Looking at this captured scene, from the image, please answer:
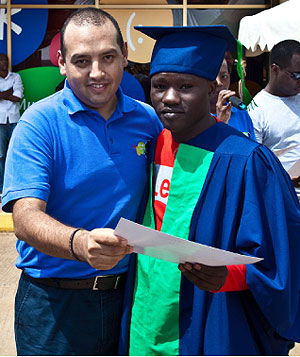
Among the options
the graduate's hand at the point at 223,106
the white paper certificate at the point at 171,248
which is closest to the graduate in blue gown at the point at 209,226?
the white paper certificate at the point at 171,248

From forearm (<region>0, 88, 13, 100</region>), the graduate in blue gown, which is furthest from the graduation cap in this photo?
forearm (<region>0, 88, 13, 100</region>)

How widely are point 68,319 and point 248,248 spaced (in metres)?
0.83

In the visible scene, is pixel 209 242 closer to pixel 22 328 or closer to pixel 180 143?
pixel 180 143

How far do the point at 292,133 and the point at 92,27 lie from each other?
262 cm

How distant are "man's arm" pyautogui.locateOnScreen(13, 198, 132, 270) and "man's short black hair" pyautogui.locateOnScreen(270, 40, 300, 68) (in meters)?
3.04

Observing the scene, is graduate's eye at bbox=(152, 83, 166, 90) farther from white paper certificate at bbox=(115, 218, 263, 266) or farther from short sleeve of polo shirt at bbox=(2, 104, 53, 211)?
white paper certificate at bbox=(115, 218, 263, 266)

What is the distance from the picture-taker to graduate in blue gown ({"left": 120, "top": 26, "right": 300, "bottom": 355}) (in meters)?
1.87

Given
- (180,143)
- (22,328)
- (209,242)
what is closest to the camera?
(209,242)

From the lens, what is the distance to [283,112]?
439 centimetres

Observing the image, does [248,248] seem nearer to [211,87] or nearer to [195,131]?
[195,131]

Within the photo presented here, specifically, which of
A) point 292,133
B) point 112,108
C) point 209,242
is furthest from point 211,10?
point 209,242

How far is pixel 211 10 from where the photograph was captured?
855cm

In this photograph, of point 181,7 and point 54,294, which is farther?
point 181,7

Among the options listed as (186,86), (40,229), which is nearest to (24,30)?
(186,86)
